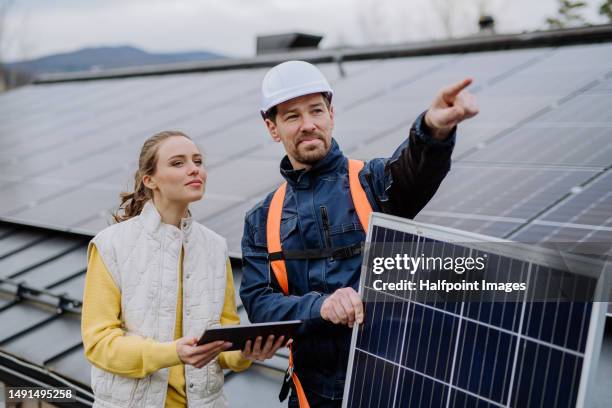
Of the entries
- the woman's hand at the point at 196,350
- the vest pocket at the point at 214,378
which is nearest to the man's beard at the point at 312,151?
the woman's hand at the point at 196,350

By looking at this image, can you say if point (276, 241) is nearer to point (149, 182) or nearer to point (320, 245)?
point (320, 245)

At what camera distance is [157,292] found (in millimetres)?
3299

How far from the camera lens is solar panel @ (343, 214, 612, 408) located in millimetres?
2221

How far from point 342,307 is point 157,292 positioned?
→ 104 centimetres

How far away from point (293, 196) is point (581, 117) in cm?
470

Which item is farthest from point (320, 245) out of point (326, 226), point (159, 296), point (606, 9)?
point (606, 9)

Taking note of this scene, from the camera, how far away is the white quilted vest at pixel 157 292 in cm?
325

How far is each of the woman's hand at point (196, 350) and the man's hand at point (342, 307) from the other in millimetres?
507

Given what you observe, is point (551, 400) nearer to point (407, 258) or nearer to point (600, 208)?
point (407, 258)

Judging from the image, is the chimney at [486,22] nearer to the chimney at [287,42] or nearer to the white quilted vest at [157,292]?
the chimney at [287,42]

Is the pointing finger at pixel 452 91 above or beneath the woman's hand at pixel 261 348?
above

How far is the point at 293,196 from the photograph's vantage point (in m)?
3.21

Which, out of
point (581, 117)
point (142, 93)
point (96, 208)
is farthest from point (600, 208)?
point (142, 93)

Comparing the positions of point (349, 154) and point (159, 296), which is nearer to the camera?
point (159, 296)
